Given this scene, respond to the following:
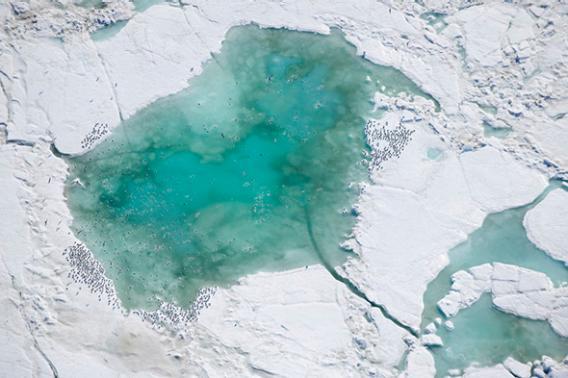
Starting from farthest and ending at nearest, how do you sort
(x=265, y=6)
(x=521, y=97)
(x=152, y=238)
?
(x=265, y=6) → (x=521, y=97) → (x=152, y=238)

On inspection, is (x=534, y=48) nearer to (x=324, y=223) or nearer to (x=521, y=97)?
(x=521, y=97)

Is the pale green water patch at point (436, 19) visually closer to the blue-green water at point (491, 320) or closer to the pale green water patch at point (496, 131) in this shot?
the pale green water patch at point (496, 131)

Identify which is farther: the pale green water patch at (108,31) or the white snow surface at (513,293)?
the pale green water patch at (108,31)

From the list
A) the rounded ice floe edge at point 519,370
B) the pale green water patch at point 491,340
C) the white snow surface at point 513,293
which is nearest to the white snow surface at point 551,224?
the white snow surface at point 513,293

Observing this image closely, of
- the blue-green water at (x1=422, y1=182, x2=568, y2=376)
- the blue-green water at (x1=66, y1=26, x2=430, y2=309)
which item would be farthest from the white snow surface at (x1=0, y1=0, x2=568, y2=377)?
the blue-green water at (x1=66, y1=26, x2=430, y2=309)

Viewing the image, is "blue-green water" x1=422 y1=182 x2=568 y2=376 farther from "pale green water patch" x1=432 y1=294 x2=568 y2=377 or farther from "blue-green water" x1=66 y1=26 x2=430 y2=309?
"blue-green water" x1=66 y1=26 x2=430 y2=309

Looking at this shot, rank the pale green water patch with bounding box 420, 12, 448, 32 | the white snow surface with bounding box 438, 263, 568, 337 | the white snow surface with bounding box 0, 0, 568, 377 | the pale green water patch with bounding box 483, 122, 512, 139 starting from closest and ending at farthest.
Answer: the white snow surface with bounding box 0, 0, 568, 377 < the white snow surface with bounding box 438, 263, 568, 337 < the pale green water patch with bounding box 483, 122, 512, 139 < the pale green water patch with bounding box 420, 12, 448, 32

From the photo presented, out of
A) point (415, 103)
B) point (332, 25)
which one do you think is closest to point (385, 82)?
point (415, 103)
